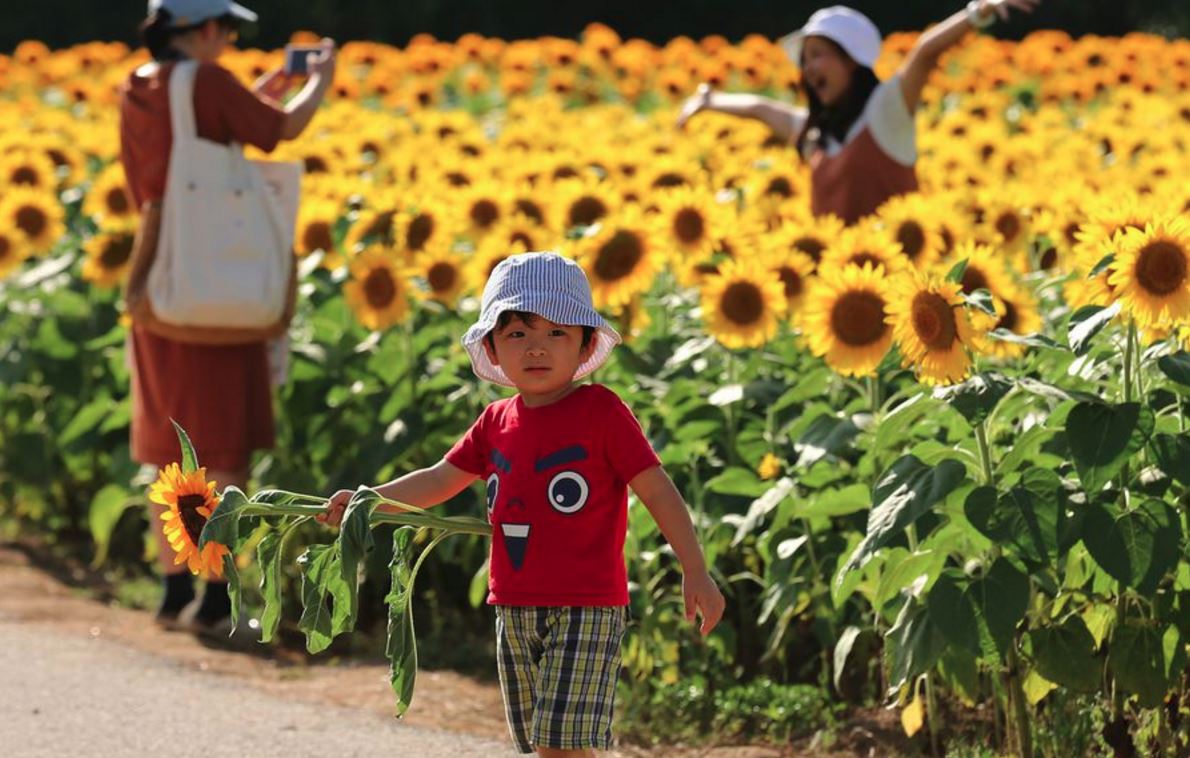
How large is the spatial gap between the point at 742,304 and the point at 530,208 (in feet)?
5.25

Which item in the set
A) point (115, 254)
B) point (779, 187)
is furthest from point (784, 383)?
point (115, 254)

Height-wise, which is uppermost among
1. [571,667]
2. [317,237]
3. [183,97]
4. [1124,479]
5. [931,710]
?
[183,97]

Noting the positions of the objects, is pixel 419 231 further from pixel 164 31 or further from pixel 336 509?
pixel 336 509

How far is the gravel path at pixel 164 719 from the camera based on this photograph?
17.2 feet

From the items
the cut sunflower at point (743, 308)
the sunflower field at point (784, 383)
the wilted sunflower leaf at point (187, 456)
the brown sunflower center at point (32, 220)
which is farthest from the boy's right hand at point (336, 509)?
the brown sunflower center at point (32, 220)

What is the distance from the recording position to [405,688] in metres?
3.86

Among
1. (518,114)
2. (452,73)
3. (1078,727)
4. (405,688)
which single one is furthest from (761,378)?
(452,73)

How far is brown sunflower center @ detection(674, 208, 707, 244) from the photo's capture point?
22.0 feet

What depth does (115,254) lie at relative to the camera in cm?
770

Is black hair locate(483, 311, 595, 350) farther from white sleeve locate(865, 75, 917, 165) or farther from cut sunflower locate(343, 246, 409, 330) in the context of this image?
white sleeve locate(865, 75, 917, 165)

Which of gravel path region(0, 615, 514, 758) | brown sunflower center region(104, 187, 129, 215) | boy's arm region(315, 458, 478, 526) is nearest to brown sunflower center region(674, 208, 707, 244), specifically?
gravel path region(0, 615, 514, 758)

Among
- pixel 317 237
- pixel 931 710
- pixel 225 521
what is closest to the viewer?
pixel 225 521

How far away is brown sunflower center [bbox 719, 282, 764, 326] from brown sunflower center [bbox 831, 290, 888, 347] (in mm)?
623

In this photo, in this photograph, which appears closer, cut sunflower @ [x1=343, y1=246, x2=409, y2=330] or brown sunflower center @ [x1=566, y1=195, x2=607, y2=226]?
cut sunflower @ [x1=343, y1=246, x2=409, y2=330]
